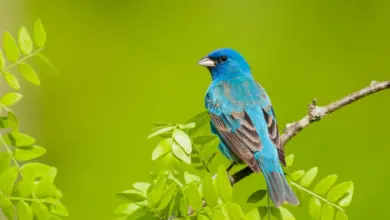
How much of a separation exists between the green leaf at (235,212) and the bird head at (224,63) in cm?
166

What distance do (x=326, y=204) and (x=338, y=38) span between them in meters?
3.85

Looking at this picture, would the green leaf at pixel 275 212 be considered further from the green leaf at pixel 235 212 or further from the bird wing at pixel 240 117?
the bird wing at pixel 240 117

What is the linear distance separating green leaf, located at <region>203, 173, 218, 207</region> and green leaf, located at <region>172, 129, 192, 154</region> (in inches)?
3.5

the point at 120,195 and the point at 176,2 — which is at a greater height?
the point at 176,2

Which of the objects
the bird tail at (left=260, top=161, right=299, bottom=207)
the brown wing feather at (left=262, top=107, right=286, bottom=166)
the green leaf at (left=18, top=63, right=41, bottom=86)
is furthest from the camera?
the brown wing feather at (left=262, top=107, right=286, bottom=166)

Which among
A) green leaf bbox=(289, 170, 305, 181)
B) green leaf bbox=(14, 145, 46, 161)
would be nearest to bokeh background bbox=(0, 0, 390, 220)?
green leaf bbox=(289, 170, 305, 181)

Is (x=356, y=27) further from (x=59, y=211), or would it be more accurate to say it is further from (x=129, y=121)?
(x=59, y=211)

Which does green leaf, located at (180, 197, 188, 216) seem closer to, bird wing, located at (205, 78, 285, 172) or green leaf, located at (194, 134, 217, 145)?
green leaf, located at (194, 134, 217, 145)

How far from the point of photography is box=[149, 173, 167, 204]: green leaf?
1.38 m

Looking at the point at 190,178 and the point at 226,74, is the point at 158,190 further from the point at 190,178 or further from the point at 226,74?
the point at 226,74

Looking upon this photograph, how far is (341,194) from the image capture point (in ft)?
5.29

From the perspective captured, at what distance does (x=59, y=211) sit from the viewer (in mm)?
1417

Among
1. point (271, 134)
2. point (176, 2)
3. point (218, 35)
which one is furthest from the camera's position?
point (176, 2)

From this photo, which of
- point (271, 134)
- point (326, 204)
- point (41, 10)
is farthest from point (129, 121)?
point (326, 204)
